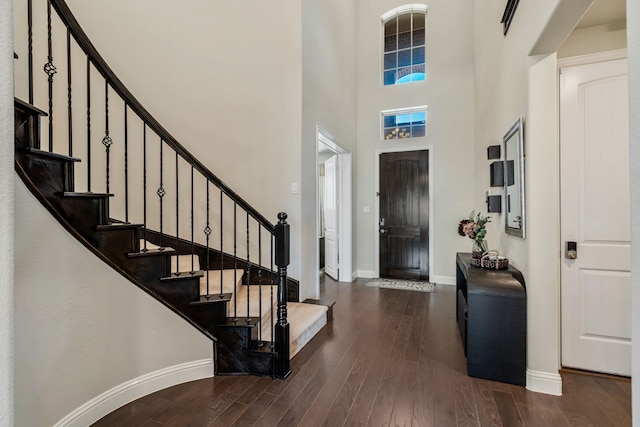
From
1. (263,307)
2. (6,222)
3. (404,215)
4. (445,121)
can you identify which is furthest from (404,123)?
(6,222)

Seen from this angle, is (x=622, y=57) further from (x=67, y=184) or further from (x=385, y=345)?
(x=67, y=184)

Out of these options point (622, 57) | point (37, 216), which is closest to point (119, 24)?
point (37, 216)

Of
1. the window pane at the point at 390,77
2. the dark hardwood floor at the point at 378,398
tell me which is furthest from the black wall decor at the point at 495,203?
the window pane at the point at 390,77

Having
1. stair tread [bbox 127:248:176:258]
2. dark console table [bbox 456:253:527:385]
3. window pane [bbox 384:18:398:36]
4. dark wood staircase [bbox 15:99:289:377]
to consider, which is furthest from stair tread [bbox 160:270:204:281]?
window pane [bbox 384:18:398:36]

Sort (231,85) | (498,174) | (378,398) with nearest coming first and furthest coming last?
(378,398), (498,174), (231,85)

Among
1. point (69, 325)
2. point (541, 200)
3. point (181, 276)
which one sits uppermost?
point (541, 200)

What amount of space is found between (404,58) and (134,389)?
5.84 m

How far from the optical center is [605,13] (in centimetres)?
206

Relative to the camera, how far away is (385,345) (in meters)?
2.65

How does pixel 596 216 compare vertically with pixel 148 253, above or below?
above

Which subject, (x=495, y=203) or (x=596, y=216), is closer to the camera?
(x=596, y=216)

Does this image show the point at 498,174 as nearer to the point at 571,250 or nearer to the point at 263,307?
the point at 571,250

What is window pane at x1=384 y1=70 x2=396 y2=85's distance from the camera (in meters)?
5.31

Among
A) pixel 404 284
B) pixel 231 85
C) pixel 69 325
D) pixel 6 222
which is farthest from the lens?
pixel 404 284
